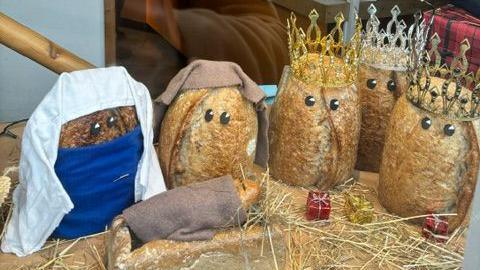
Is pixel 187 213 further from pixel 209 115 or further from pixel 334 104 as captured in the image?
pixel 334 104

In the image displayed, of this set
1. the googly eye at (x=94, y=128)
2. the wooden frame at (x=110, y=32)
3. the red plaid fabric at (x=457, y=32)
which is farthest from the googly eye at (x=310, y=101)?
the red plaid fabric at (x=457, y=32)

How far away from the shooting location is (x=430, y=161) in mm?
1816

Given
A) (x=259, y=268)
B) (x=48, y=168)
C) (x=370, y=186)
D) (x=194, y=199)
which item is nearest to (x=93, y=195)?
(x=48, y=168)

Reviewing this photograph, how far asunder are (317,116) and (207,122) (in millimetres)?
341

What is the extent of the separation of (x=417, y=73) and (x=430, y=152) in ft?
0.75

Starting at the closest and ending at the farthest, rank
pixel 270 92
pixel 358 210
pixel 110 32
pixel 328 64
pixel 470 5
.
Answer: pixel 358 210
pixel 328 64
pixel 110 32
pixel 270 92
pixel 470 5

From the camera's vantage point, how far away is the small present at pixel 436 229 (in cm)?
181

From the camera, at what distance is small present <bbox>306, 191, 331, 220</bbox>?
1.88 meters

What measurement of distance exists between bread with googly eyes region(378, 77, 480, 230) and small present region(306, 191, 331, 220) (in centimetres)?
20

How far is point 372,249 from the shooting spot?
1.78 metres

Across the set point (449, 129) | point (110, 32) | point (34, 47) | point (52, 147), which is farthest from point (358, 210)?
point (110, 32)

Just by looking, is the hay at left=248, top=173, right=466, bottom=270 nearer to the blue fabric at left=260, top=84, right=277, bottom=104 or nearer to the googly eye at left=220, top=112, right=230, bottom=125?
the googly eye at left=220, top=112, right=230, bottom=125

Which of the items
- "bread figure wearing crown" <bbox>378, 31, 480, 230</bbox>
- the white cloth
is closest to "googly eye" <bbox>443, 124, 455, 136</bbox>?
"bread figure wearing crown" <bbox>378, 31, 480, 230</bbox>

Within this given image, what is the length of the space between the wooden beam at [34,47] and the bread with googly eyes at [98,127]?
9.9 inches
